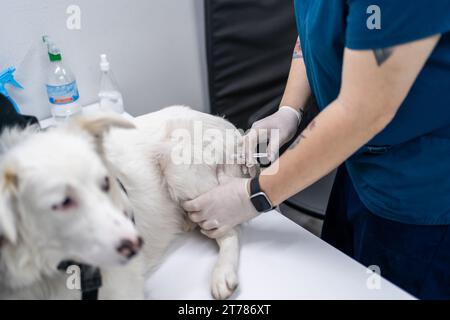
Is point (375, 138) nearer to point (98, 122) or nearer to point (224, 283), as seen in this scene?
point (224, 283)

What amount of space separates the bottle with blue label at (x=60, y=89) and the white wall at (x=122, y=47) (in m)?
0.04

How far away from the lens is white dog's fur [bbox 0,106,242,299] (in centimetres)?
58

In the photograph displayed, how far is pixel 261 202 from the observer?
0.83 m

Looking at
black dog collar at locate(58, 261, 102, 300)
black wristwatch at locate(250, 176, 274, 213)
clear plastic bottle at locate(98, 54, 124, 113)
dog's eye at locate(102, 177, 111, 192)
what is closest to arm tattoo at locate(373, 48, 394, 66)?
black wristwatch at locate(250, 176, 274, 213)

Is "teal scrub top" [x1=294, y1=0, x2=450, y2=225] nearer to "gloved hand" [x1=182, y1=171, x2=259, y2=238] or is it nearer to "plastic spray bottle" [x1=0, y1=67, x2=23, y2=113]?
"gloved hand" [x1=182, y1=171, x2=259, y2=238]

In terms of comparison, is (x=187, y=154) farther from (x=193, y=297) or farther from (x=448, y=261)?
(x=448, y=261)

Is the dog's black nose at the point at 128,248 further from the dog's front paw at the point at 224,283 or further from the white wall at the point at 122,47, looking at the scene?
the white wall at the point at 122,47

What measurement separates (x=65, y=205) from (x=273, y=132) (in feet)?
1.87

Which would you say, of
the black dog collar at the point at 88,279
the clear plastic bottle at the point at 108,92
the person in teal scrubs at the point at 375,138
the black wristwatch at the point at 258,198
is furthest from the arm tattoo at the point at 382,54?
the clear plastic bottle at the point at 108,92

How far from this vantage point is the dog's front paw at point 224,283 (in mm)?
722
